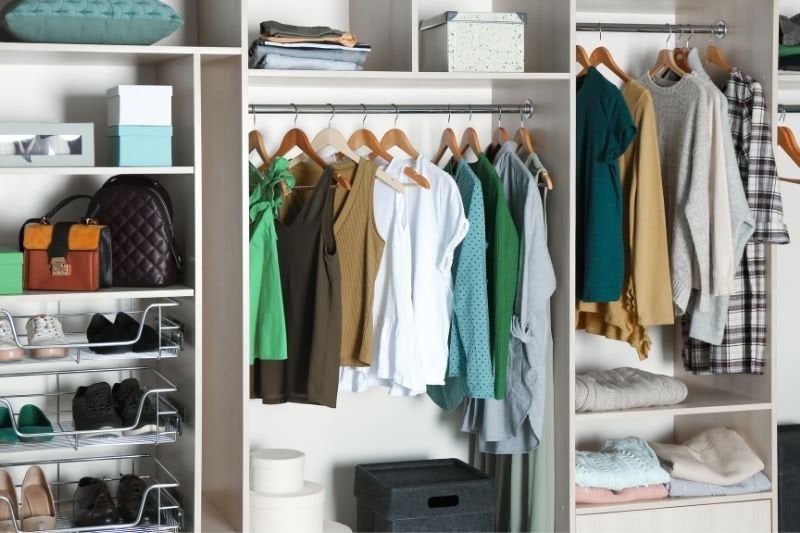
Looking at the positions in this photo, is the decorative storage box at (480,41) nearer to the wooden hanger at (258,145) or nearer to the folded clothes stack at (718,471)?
the wooden hanger at (258,145)

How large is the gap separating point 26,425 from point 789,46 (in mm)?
2644

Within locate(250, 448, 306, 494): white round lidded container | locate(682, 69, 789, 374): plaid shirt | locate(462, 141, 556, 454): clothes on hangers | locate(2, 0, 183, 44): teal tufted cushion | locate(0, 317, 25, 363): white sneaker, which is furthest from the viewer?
locate(682, 69, 789, 374): plaid shirt

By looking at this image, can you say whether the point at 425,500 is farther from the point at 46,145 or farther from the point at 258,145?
the point at 46,145

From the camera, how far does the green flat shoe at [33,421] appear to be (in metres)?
3.09

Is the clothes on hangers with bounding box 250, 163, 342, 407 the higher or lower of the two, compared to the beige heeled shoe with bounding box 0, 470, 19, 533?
higher

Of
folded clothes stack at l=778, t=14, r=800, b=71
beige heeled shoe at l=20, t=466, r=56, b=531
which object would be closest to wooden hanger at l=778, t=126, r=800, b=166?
folded clothes stack at l=778, t=14, r=800, b=71

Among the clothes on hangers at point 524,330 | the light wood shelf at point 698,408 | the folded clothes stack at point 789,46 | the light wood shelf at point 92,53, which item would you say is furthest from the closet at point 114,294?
the folded clothes stack at point 789,46

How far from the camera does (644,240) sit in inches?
137

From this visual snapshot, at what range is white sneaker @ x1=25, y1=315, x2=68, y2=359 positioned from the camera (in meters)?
3.06

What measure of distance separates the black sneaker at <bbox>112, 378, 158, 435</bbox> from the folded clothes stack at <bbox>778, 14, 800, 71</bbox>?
90.1 inches

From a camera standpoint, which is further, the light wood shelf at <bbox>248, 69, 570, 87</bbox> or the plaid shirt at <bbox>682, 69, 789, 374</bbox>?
the plaid shirt at <bbox>682, 69, 789, 374</bbox>

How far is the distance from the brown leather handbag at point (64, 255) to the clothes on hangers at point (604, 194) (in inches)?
55.9

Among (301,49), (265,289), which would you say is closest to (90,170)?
(265,289)

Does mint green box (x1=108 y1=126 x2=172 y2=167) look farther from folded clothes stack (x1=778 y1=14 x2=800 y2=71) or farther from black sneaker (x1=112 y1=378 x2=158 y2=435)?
folded clothes stack (x1=778 y1=14 x2=800 y2=71)
